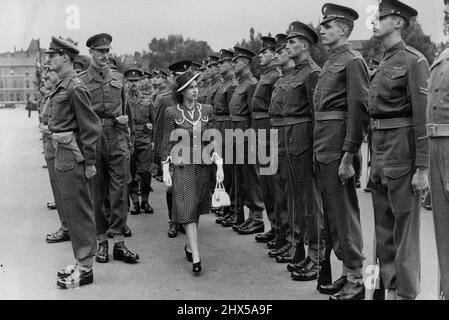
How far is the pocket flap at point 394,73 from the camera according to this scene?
4111 millimetres

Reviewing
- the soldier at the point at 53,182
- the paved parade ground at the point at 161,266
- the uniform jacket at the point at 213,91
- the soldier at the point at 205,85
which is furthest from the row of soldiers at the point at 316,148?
the soldier at the point at 205,85

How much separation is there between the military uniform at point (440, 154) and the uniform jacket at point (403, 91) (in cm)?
33

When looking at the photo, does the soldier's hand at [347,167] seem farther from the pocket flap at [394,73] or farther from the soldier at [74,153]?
the soldier at [74,153]

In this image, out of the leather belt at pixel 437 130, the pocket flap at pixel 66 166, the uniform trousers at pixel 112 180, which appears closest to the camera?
the leather belt at pixel 437 130

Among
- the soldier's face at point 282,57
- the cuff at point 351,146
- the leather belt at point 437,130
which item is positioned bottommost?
the cuff at point 351,146

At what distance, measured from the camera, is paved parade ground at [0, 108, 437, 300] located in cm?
507

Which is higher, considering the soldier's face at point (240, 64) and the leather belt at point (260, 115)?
the soldier's face at point (240, 64)

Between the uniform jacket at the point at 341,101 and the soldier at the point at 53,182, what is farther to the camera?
the soldier at the point at 53,182

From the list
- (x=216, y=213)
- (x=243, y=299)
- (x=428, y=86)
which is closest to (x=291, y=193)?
(x=243, y=299)

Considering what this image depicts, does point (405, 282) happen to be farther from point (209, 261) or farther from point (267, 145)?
point (267, 145)

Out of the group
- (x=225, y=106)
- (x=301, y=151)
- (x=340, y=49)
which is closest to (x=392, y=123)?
(x=340, y=49)

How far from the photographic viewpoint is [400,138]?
4133mm
